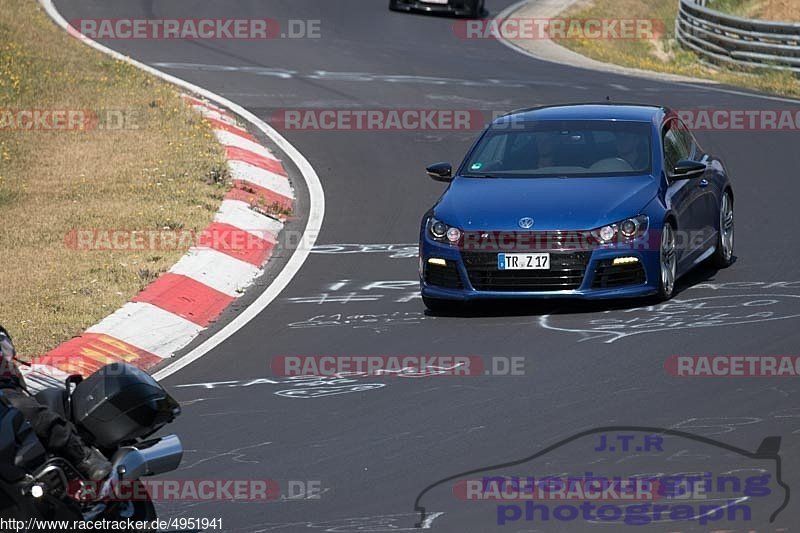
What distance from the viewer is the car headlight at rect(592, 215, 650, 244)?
11297mm

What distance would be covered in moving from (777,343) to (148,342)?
4.43m

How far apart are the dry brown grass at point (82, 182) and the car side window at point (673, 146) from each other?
430 centimetres

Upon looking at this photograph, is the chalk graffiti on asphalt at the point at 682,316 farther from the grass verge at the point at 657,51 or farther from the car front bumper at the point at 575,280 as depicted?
the grass verge at the point at 657,51

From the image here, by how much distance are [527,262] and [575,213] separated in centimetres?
54

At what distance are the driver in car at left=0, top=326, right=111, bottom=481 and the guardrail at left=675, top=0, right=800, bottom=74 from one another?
74.6 feet

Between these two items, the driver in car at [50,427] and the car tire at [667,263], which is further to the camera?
the car tire at [667,263]

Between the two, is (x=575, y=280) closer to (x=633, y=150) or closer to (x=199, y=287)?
(x=633, y=150)

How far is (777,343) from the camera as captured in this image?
10.2 m
